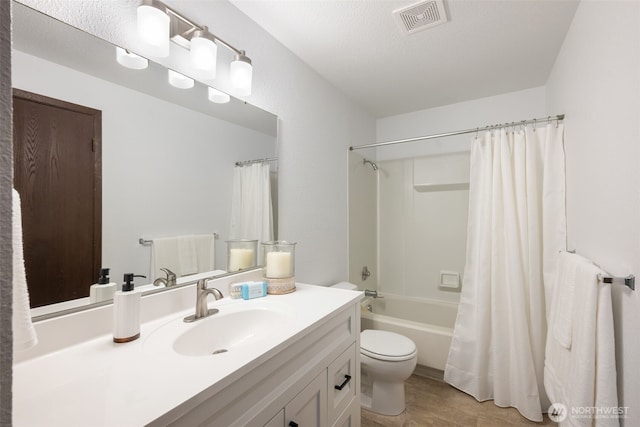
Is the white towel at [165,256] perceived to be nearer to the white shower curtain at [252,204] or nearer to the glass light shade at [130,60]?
the white shower curtain at [252,204]

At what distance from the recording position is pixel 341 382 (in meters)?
1.22

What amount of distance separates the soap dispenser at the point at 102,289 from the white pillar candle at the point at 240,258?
52 cm

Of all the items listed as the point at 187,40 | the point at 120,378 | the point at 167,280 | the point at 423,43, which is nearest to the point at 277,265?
the point at 167,280

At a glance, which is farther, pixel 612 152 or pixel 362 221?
pixel 362 221

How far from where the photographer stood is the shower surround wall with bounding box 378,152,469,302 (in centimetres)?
265

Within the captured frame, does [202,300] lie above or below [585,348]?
above

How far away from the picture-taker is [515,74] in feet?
6.87

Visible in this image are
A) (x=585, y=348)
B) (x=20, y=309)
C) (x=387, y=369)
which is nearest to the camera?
(x=20, y=309)

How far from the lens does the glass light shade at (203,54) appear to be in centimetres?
117

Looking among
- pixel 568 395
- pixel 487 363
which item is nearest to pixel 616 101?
pixel 568 395

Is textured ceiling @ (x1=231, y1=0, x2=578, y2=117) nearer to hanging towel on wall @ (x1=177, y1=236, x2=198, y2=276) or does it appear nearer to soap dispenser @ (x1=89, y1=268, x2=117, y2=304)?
hanging towel on wall @ (x1=177, y1=236, x2=198, y2=276)

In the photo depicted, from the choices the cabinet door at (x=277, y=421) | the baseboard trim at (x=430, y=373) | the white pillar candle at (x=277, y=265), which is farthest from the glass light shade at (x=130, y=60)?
the baseboard trim at (x=430, y=373)

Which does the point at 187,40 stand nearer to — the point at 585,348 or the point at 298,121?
the point at 298,121

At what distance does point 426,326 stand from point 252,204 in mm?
1614
